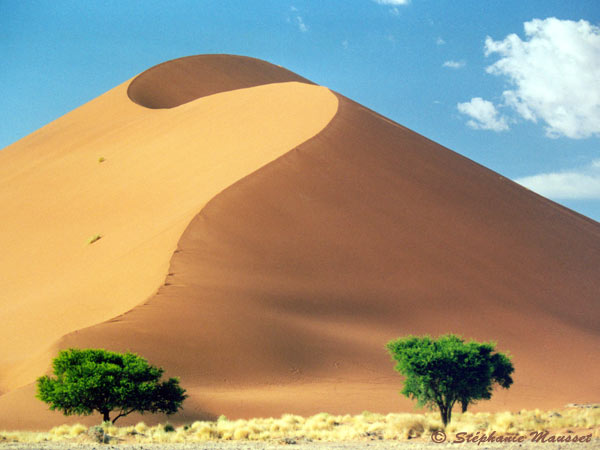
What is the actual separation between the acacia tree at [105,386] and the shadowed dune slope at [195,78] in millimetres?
35761

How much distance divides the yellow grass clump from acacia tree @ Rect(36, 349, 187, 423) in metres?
0.45

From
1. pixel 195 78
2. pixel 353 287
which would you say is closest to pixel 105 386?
pixel 353 287

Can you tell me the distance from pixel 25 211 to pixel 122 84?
74.1 feet

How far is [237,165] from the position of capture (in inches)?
1157

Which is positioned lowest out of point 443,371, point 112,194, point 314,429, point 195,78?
point 314,429

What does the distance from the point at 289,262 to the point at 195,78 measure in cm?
3411

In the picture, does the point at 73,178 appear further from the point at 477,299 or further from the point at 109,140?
the point at 477,299

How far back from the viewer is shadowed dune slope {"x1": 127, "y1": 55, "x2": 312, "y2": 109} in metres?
51.3

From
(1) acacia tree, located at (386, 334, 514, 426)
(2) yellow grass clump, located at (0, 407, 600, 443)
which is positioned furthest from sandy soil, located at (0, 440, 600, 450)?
(1) acacia tree, located at (386, 334, 514, 426)

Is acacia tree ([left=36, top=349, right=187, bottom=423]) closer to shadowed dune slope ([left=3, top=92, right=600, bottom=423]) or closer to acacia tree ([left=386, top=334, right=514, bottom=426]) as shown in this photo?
shadowed dune slope ([left=3, top=92, right=600, bottom=423])

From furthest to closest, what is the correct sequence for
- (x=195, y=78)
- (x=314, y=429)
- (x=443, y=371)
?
1. (x=195, y=78)
2. (x=443, y=371)
3. (x=314, y=429)

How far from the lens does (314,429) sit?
1534 centimetres

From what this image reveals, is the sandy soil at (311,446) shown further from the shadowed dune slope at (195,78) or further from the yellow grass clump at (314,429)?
the shadowed dune slope at (195,78)

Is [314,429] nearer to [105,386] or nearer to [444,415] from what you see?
[444,415]
